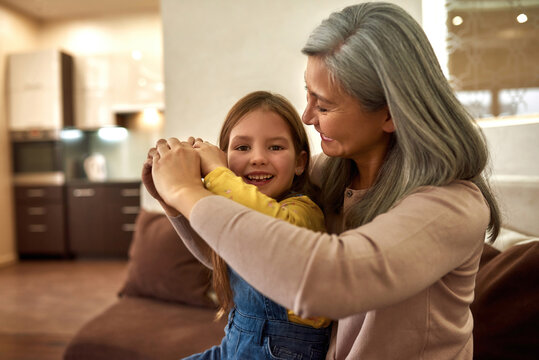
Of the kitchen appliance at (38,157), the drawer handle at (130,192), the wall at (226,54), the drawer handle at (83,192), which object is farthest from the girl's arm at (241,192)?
the kitchen appliance at (38,157)

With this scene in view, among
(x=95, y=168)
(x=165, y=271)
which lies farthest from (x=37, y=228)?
(x=165, y=271)

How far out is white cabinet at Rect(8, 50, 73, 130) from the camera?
5695 mm

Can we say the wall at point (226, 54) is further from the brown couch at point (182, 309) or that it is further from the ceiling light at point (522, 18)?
the ceiling light at point (522, 18)

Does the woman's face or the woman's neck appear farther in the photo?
the woman's neck

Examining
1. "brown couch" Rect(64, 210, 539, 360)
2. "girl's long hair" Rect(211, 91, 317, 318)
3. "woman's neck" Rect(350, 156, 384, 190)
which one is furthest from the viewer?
"brown couch" Rect(64, 210, 539, 360)

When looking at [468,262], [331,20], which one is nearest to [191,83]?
[331,20]

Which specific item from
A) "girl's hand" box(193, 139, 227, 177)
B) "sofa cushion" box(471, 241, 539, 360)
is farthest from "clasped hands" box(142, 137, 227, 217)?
"sofa cushion" box(471, 241, 539, 360)

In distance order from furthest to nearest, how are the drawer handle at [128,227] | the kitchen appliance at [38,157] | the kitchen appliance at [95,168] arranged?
the kitchen appliance at [95,168], the kitchen appliance at [38,157], the drawer handle at [128,227]

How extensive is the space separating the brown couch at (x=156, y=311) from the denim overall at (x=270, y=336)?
0.80 meters

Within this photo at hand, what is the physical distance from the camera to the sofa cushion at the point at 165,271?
212 cm

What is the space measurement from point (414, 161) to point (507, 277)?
2.30 feet

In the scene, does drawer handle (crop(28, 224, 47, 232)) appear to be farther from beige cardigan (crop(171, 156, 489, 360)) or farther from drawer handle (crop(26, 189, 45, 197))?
beige cardigan (crop(171, 156, 489, 360))

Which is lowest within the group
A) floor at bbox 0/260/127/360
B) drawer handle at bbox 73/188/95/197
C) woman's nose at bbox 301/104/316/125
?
floor at bbox 0/260/127/360

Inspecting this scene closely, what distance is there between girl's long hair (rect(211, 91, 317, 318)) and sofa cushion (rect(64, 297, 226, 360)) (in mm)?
672
